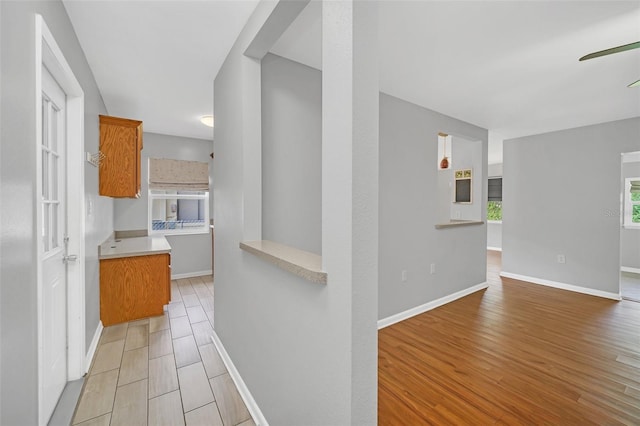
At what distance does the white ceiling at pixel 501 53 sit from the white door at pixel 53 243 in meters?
1.63

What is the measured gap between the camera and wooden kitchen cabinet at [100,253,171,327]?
9.54ft

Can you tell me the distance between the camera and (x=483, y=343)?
101 inches

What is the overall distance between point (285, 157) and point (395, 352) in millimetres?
2004

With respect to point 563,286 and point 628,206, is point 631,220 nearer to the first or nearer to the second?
point 628,206

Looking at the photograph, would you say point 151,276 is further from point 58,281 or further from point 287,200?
point 287,200

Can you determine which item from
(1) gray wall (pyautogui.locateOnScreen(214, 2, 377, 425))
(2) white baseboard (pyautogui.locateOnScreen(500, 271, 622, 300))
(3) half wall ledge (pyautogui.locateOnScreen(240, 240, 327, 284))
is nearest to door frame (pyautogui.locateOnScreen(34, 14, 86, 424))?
(1) gray wall (pyautogui.locateOnScreen(214, 2, 377, 425))

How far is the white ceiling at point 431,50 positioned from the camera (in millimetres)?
1702

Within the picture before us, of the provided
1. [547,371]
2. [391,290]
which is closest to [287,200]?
[391,290]

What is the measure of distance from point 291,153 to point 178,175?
11.2ft

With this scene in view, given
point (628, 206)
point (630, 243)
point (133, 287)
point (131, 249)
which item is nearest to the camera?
point (133, 287)

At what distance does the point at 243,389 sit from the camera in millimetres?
1834

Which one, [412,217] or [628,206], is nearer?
[412,217]

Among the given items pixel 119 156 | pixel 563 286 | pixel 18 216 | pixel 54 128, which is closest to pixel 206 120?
pixel 119 156

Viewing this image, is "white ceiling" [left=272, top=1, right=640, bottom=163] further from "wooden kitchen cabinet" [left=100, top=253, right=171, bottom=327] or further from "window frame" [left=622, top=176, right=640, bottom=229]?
"wooden kitchen cabinet" [left=100, top=253, right=171, bottom=327]
